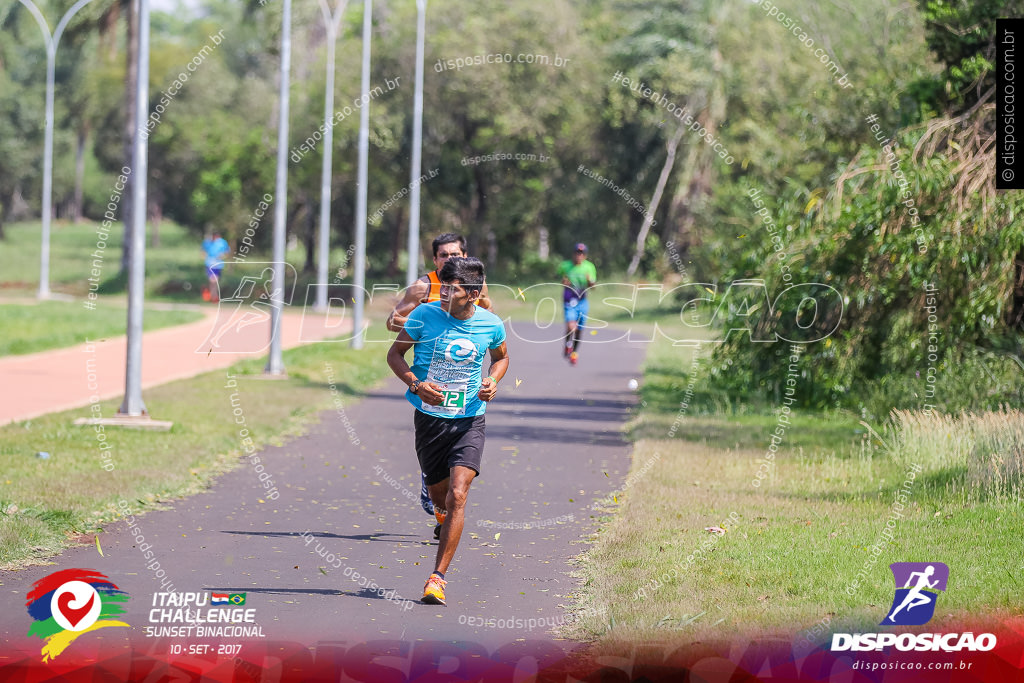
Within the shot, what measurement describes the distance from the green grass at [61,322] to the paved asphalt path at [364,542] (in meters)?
12.0

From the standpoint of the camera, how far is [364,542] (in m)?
9.09

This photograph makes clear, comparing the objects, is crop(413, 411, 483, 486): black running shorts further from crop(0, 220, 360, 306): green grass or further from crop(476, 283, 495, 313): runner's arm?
crop(0, 220, 360, 306): green grass

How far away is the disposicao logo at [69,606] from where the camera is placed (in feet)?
21.2

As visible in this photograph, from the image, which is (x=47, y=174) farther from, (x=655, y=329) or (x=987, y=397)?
(x=987, y=397)

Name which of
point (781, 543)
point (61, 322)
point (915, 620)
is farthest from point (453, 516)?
point (61, 322)

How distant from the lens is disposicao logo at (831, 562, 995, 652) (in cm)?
640

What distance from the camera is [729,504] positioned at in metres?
10.3

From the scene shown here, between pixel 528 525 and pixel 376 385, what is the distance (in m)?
10.9

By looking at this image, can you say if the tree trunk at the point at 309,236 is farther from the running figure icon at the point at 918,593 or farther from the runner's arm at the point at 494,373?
the running figure icon at the point at 918,593

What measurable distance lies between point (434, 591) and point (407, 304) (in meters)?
2.16

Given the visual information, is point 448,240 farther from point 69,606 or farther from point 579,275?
point 579,275

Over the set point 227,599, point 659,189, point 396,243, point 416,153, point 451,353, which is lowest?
point 227,599

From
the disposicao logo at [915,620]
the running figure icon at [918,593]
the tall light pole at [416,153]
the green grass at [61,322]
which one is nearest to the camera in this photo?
the disposicao logo at [915,620]

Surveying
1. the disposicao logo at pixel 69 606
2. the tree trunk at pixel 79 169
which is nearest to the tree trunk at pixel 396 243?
the disposicao logo at pixel 69 606
